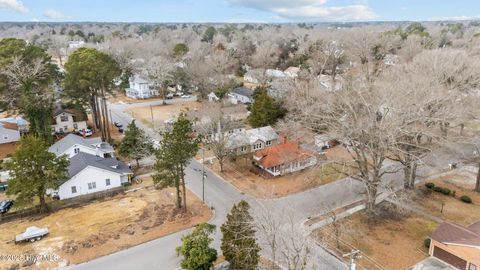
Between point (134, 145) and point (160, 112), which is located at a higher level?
point (134, 145)

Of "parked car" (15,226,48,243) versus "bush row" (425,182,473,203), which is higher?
"parked car" (15,226,48,243)

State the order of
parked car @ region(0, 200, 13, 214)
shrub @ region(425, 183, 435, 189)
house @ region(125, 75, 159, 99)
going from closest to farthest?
parked car @ region(0, 200, 13, 214) → shrub @ region(425, 183, 435, 189) → house @ region(125, 75, 159, 99)

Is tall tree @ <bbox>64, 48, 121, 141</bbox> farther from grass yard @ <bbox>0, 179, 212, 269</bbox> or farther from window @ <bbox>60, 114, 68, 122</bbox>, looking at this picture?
grass yard @ <bbox>0, 179, 212, 269</bbox>

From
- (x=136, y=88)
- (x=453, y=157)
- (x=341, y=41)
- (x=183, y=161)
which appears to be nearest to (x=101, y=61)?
(x=183, y=161)

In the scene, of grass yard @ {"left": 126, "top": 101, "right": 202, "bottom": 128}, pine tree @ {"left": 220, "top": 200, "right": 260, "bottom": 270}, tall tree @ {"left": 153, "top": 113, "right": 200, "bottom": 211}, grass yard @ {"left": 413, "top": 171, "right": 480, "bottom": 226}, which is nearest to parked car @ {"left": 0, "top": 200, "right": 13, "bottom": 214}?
tall tree @ {"left": 153, "top": 113, "right": 200, "bottom": 211}

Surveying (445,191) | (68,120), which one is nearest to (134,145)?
(68,120)

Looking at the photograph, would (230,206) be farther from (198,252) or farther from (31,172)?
(31,172)
